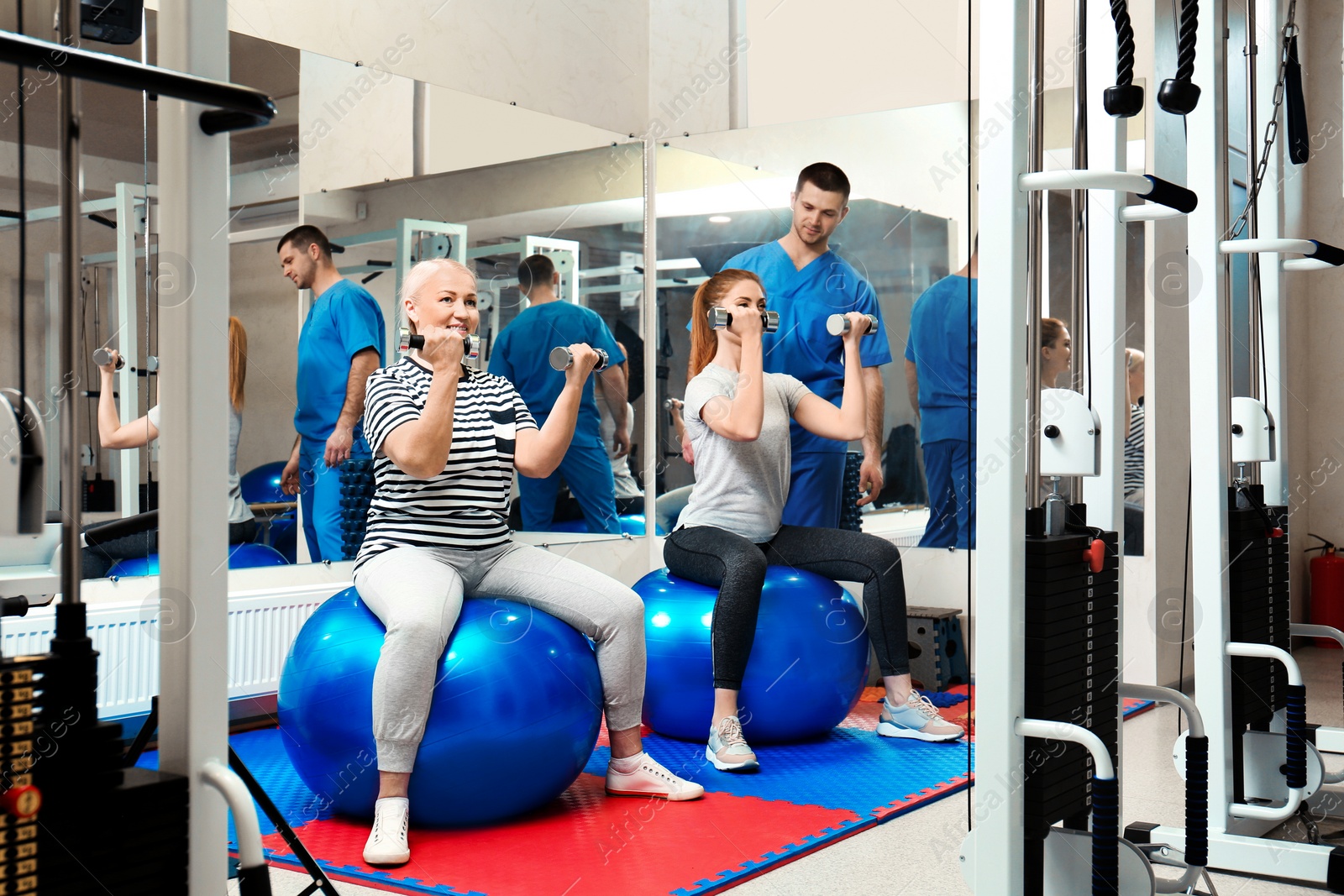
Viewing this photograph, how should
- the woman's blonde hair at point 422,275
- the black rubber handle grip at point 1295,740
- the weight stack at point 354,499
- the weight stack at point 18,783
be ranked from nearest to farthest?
the weight stack at point 18,783 → the black rubber handle grip at point 1295,740 → the woman's blonde hair at point 422,275 → the weight stack at point 354,499

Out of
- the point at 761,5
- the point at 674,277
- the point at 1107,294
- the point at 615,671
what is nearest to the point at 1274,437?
the point at 1107,294

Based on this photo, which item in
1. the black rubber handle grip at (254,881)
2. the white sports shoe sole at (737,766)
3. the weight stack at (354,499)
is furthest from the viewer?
the weight stack at (354,499)

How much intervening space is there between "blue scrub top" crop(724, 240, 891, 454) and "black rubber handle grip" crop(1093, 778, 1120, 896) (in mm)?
2482

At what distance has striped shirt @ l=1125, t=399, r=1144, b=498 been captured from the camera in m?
3.90

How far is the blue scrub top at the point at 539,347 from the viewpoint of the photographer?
405cm

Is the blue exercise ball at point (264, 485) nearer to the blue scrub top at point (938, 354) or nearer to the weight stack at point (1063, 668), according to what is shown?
the blue scrub top at point (938, 354)

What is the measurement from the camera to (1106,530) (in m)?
A: 1.75

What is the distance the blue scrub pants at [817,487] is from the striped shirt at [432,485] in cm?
142

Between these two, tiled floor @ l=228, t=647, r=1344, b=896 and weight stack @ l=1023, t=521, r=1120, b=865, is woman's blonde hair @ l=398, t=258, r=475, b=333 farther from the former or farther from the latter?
weight stack @ l=1023, t=521, r=1120, b=865

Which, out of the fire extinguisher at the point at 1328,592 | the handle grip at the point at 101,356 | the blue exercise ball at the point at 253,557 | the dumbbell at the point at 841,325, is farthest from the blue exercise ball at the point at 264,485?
the fire extinguisher at the point at 1328,592

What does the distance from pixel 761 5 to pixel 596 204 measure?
0.94m

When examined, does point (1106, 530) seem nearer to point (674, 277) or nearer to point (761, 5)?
point (674, 277)

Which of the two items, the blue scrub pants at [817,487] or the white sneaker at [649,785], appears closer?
the white sneaker at [649,785]

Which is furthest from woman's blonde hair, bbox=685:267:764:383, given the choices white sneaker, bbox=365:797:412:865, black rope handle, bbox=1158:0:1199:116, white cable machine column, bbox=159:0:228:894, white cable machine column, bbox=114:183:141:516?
white cable machine column, bbox=159:0:228:894
